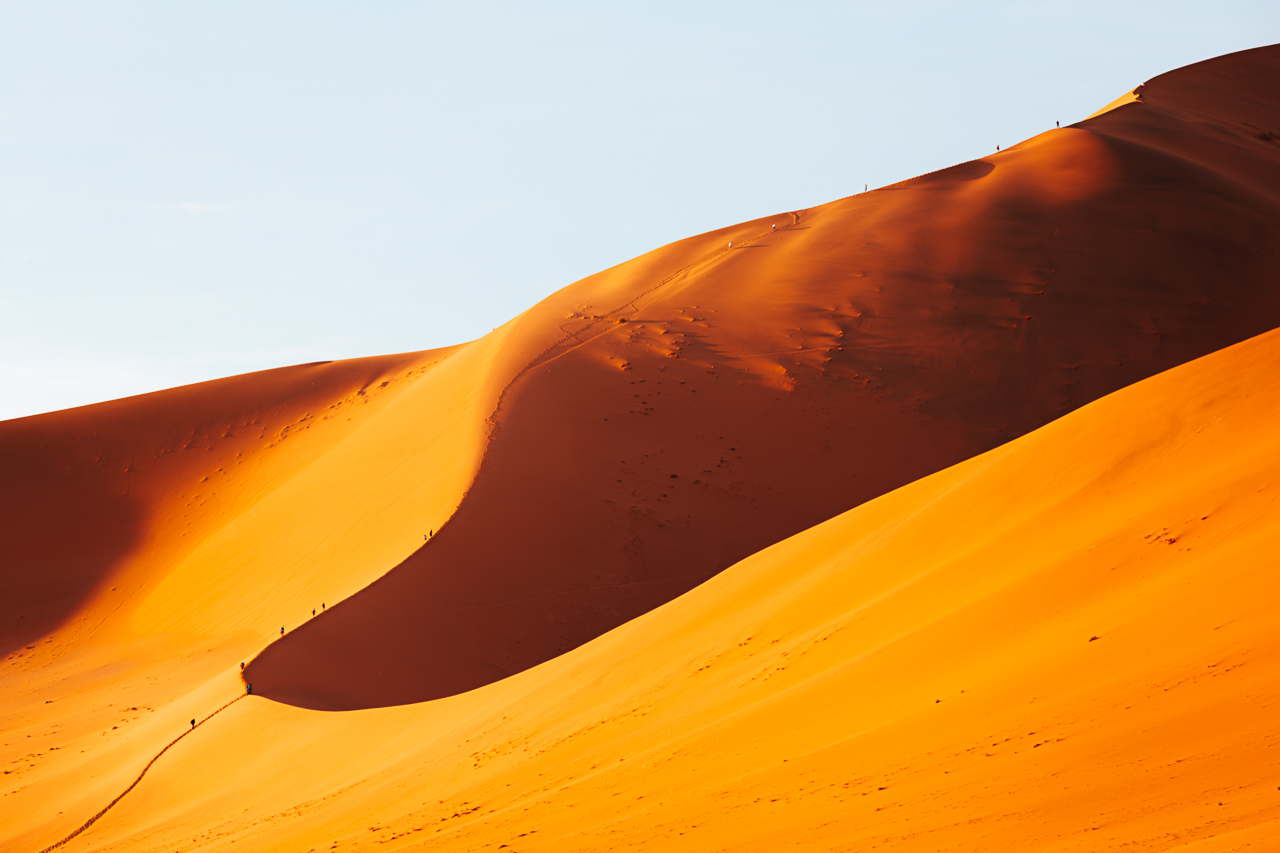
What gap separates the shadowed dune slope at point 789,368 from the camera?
16516mm

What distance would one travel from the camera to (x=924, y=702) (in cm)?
605

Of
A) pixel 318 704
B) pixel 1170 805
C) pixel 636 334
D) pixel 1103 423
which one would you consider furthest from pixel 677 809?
pixel 636 334

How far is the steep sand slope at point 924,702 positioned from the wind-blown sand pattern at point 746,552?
0.03 meters

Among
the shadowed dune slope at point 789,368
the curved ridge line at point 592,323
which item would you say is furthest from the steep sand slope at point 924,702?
the curved ridge line at point 592,323

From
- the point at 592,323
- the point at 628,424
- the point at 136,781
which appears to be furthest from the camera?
the point at 592,323

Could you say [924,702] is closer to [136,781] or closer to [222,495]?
[136,781]

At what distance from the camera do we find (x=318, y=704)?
13.7 meters

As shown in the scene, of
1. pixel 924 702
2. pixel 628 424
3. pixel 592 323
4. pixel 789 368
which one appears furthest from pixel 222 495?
pixel 924 702

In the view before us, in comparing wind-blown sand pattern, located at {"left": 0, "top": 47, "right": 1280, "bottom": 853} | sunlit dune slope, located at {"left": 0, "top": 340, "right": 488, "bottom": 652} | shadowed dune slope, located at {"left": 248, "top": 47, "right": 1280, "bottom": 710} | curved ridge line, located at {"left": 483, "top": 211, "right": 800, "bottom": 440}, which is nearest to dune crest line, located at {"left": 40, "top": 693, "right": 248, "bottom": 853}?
wind-blown sand pattern, located at {"left": 0, "top": 47, "right": 1280, "bottom": 853}

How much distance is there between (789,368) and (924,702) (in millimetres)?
17510

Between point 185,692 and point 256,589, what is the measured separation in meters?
3.32

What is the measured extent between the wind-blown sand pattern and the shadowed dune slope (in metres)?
Answer: 0.10

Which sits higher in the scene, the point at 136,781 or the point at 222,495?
the point at 222,495

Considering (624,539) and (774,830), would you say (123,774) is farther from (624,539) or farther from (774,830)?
(774,830)
